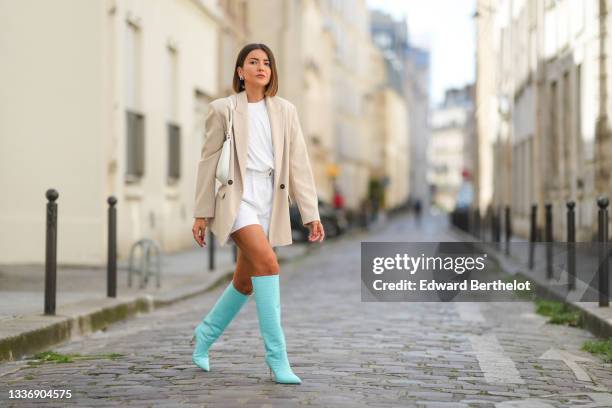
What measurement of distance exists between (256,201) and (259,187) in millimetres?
76

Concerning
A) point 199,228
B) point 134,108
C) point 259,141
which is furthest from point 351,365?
point 134,108

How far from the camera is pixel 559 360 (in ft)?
23.9

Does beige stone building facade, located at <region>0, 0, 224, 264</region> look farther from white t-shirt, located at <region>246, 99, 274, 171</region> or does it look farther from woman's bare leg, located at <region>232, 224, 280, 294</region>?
woman's bare leg, located at <region>232, 224, 280, 294</region>

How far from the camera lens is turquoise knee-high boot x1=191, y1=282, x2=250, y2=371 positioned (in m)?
6.06

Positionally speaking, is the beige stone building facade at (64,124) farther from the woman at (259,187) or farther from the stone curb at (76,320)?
the woman at (259,187)

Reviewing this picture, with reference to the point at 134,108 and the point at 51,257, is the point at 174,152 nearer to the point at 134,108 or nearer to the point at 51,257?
the point at 134,108

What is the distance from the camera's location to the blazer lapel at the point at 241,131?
228 inches

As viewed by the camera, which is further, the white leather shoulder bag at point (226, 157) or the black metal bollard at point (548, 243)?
the black metal bollard at point (548, 243)

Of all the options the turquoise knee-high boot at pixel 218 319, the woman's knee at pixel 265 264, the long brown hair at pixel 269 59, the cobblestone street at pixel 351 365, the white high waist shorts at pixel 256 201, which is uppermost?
the long brown hair at pixel 269 59

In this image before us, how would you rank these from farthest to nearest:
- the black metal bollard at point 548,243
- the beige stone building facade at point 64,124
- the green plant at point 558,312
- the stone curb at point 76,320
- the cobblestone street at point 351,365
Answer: the beige stone building facade at point 64,124 → the black metal bollard at point 548,243 → the green plant at point 558,312 → the stone curb at point 76,320 → the cobblestone street at point 351,365

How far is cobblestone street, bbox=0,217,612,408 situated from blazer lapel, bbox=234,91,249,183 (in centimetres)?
114

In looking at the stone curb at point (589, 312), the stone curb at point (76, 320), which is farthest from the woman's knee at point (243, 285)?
the stone curb at point (589, 312)

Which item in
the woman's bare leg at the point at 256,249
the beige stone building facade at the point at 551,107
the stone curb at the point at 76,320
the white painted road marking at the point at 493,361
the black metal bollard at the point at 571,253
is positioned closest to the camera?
the woman's bare leg at the point at 256,249

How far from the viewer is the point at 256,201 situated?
19.1ft
